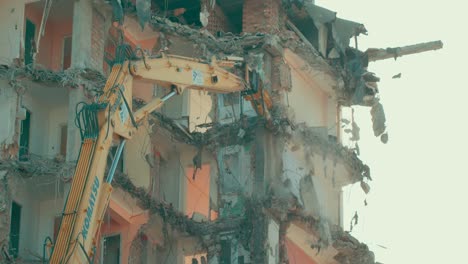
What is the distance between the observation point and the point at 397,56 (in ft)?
190

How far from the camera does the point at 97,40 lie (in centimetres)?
5231

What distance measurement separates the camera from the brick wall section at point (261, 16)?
55.6 metres

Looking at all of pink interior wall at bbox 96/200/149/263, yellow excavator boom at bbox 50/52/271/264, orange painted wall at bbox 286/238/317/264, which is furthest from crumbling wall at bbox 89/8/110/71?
orange painted wall at bbox 286/238/317/264

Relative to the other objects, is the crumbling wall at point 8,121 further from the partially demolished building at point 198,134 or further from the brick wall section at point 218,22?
the brick wall section at point 218,22

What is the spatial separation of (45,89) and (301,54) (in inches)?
405

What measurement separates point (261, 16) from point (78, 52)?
8065 millimetres

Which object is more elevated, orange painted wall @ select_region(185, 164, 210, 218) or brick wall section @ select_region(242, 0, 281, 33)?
brick wall section @ select_region(242, 0, 281, 33)

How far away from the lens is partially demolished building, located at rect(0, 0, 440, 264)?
51000 millimetres

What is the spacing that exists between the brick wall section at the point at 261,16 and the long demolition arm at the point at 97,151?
10982mm

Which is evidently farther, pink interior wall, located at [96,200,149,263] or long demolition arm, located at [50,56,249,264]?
pink interior wall, located at [96,200,149,263]

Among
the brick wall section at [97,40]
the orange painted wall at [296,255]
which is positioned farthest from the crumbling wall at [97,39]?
the orange painted wall at [296,255]

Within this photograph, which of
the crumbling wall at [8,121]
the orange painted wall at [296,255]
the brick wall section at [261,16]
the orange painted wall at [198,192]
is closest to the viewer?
the crumbling wall at [8,121]

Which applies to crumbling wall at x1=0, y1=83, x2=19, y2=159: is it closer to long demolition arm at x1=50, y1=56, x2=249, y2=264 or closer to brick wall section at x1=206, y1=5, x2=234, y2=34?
long demolition arm at x1=50, y1=56, x2=249, y2=264

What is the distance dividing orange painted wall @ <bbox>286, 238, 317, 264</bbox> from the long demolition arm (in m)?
11.3
